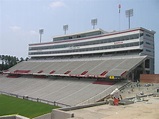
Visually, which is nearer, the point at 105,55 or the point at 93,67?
the point at 93,67

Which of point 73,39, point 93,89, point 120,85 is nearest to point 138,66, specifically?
point 120,85

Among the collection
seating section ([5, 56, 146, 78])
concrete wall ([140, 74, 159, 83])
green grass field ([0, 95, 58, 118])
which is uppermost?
seating section ([5, 56, 146, 78])

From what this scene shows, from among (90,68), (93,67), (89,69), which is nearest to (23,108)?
(89,69)

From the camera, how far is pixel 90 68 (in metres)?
50.1

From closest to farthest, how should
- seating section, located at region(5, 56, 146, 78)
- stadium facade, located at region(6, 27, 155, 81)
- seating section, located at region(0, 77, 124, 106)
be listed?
seating section, located at region(0, 77, 124, 106) → seating section, located at region(5, 56, 146, 78) → stadium facade, located at region(6, 27, 155, 81)

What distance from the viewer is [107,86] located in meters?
38.9

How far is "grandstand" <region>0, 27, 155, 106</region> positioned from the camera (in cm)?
3934

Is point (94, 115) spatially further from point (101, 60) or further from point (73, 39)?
point (73, 39)

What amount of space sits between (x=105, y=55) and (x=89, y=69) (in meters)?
9.36

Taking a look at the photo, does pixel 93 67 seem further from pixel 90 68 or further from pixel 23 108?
pixel 23 108

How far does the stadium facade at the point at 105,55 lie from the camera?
44.6 meters

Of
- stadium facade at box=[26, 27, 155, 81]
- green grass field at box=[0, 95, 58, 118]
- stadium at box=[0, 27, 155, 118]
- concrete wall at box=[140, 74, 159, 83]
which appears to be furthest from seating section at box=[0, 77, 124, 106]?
stadium facade at box=[26, 27, 155, 81]

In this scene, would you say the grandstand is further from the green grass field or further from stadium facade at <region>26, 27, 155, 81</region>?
the green grass field

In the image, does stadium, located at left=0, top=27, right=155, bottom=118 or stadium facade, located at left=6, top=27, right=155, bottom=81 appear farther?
stadium facade, located at left=6, top=27, right=155, bottom=81
